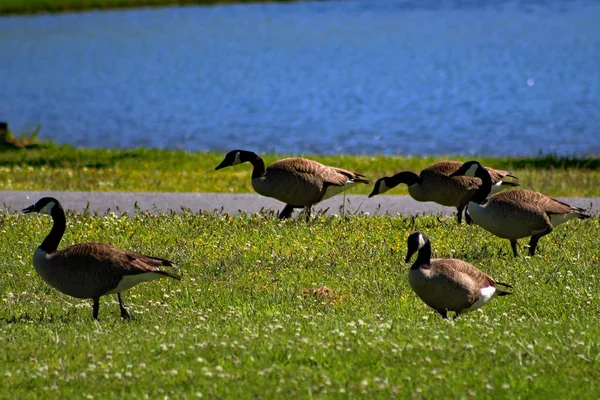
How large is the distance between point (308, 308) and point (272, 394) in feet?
9.36

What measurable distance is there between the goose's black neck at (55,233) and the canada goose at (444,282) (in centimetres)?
346

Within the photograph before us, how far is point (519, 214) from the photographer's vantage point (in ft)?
35.0

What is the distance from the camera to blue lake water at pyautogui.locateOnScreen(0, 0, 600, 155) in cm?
3150

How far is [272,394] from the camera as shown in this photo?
6531 millimetres

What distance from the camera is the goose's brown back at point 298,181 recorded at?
13008 millimetres

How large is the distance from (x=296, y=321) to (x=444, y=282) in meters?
1.39

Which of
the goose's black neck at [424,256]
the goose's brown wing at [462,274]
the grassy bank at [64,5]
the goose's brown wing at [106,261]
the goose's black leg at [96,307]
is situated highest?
the grassy bank at [64,5]

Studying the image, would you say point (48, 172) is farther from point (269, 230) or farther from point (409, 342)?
point (409, 342)

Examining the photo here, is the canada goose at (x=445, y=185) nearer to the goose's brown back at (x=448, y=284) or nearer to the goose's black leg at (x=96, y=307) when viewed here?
the goose's brown back at (x=448, y=284)

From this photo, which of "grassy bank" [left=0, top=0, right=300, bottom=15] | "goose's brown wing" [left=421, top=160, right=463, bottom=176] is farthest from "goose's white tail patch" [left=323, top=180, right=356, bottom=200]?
"grassy bank" [left=0, top=0, right=300, bottom=15]

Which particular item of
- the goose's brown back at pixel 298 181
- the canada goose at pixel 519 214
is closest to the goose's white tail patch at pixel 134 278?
the canada goose at pixel 519 214

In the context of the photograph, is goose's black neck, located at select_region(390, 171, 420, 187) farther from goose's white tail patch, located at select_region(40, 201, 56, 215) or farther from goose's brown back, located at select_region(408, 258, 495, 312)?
goose's white tail patch, located at select_region(40, 201, 56, 215)

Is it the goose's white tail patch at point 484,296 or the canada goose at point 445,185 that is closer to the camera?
the goose's white tail patch at point 484,296

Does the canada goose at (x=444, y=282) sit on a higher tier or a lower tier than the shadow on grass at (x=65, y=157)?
higher
